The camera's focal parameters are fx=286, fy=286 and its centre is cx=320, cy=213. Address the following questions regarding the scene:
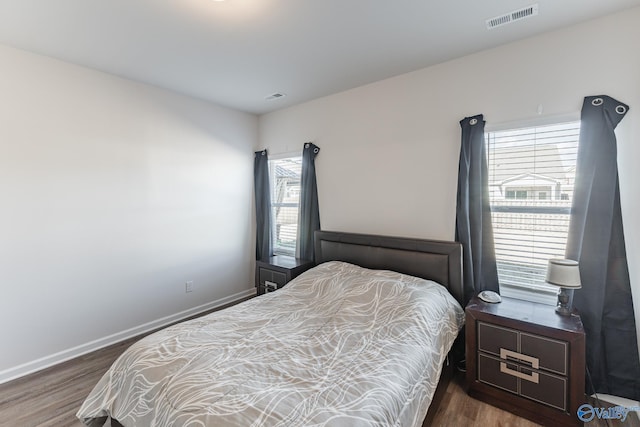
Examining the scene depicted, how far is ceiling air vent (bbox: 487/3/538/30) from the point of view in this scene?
6.14ft

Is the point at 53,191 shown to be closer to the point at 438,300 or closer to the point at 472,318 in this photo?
the point at 438,300

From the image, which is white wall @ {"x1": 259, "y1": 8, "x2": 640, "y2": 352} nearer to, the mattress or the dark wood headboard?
the dark wood headboard

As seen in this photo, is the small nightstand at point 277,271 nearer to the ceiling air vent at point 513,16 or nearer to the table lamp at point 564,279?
the table lamp at point 564,279

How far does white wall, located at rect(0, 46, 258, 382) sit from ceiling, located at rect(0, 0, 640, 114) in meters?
0.37

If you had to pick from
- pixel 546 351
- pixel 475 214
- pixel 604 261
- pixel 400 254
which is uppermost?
pixel 475 214

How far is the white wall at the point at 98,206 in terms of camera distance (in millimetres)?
2373

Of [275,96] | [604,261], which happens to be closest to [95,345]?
[275,96]

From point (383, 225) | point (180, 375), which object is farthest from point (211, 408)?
point (383, 225)

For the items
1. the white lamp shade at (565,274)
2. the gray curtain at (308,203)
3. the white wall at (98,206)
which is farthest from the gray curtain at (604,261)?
the white wall at (98,206)

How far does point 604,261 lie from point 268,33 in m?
2.84

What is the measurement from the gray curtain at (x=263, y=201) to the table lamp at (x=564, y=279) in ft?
10.3

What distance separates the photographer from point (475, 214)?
94.2 inches

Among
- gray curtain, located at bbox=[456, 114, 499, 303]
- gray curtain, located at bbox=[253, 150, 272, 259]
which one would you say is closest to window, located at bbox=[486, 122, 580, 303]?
gray curtain, located at bbox=[456, 114, 499, 303]

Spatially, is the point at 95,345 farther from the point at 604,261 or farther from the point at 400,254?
the point at 604,261
